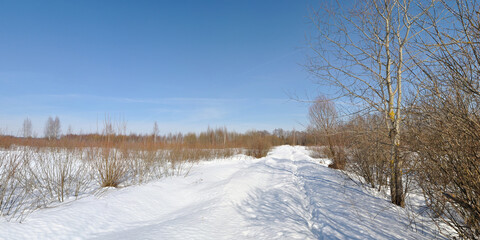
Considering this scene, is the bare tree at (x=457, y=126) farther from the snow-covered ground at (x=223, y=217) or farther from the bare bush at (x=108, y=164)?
the bare bush at (x=108, y=164)

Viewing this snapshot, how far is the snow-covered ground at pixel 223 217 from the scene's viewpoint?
3807 mm

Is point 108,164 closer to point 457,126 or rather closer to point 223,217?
point 223,217

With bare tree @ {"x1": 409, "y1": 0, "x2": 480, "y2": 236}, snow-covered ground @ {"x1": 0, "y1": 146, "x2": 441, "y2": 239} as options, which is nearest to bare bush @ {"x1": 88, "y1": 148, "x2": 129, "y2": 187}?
snow-covered ground @ {"x1": 0, "y1": 146, "x2": 441, "y2": 239}

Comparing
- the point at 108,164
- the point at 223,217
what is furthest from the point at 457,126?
the point at 108,164

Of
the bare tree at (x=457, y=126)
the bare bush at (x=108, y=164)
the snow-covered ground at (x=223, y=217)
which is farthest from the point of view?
the bare bush at (x=108, y=164)

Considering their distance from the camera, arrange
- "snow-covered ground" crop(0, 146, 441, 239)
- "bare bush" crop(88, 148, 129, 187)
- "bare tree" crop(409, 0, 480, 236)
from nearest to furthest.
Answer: "bare tree" crop(409, 0, 480, 236) → "snow-covered ground" crop(0, 146, 441, 239) → "bare bush" crop(88, 148, 129, 187)

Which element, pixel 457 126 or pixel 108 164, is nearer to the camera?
pixel 457 126

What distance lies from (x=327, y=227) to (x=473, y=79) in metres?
3.22

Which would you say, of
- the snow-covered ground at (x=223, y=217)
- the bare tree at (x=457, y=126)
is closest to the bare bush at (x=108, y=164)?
the snow-covered ground at (x=223, y=217)

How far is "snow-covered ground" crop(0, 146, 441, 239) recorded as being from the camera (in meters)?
3.81

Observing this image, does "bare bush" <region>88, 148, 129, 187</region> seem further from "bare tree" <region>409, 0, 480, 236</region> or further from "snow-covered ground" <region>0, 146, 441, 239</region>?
"bare tree" <region>409, 0, 480, 236</region>

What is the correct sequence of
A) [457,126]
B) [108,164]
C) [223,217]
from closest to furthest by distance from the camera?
[457,126] → [223,217] → [108,164]

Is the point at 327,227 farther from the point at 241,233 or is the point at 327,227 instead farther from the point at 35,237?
the point at 35,237

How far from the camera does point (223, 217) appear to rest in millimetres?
4922
